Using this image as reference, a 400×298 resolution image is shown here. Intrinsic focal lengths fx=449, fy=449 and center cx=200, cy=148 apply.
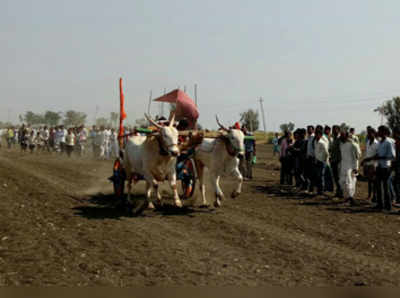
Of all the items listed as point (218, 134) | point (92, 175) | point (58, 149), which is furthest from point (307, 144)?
point (58, 149)

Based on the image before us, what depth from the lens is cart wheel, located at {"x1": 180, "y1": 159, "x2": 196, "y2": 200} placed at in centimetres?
1118

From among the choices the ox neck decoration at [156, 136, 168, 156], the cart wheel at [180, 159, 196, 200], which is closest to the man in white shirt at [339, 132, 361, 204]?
the cart wheel at [180, 159, 196, 200]

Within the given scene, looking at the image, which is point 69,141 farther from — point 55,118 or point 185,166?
point 55,118

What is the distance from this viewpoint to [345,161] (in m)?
11.7

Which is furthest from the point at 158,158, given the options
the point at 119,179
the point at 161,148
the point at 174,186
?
the point at 119,179

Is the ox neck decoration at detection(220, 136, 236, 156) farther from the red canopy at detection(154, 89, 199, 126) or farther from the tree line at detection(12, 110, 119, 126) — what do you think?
the tree line at detection(12, 110, 119, 126)

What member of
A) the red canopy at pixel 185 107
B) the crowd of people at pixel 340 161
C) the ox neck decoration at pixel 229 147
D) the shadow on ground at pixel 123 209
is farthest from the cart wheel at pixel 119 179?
the crowd of people at pixel 340 161

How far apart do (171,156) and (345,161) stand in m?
4.92

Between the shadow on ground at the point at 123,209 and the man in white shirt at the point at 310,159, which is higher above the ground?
the man in white shirt at the point at 310,159

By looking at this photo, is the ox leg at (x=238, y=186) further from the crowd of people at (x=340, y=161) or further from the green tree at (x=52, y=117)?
the green tree at (x=52, y=117)

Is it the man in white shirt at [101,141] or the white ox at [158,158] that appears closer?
the white ox at [158,158]

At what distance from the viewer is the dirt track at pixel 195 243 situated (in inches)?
223

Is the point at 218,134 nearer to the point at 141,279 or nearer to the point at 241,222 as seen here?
the point at 241,222

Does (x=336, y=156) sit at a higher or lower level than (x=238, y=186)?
higher
